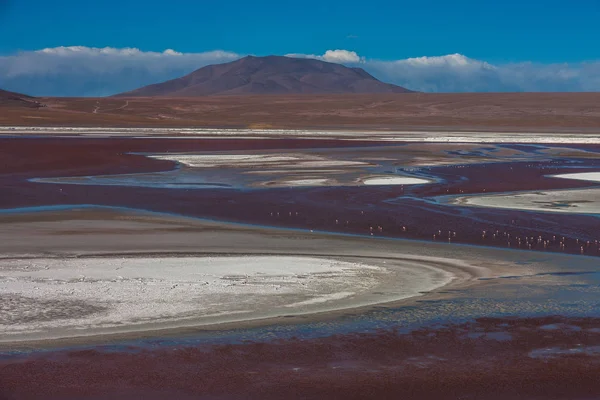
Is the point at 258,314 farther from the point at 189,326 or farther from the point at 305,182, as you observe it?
the point at 305,182

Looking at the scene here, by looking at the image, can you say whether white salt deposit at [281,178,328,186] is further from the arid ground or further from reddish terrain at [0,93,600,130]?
reddish terrain at [0,93,600,130]

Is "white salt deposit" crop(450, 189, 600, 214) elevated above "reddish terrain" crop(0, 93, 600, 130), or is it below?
below

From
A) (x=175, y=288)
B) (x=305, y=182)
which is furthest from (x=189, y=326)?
(x=305, y=182)

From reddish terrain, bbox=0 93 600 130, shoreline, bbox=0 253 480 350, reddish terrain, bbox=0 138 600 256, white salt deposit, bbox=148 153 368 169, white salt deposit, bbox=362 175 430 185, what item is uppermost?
reddish terrain, bbox=0 93 600 130

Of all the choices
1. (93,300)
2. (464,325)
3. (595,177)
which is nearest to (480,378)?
(464,325)

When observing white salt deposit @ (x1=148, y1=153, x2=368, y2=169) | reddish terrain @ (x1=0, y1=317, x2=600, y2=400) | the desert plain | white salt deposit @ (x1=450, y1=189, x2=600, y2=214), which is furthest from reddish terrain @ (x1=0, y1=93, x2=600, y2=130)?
reddish terrain @ (x1=0, y1=317, x2=600, y2=400)

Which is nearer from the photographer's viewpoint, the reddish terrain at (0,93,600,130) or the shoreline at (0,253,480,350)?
the shoreline at (0,253,480,350)

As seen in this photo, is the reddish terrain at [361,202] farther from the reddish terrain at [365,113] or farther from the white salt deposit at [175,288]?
the reddish terrain at [365,113]

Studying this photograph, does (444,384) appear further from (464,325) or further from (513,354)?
(464,325)

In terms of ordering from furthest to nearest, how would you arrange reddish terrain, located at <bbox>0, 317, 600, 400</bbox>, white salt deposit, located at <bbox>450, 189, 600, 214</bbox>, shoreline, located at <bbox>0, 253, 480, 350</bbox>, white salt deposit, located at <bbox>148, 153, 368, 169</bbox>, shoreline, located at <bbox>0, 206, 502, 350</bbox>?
white salt deposit, located at <bbox>148, 153, 368, 169</bbox> < white salt deposit, located at <bbox>450, 189, 600, 214</bbox> < shoreline, located at <bbox>0, 206, 502, 350</bbox> < shoreline, located at <bbox>0, 253, 480, 350</bbox> < reddish terrain, located at <bbox>0, 317, 600, 400</bbox>
